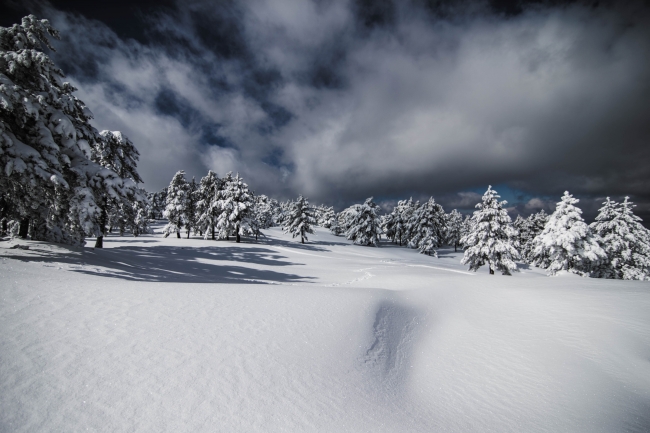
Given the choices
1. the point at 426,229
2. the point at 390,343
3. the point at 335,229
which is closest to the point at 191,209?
the point at 390,343

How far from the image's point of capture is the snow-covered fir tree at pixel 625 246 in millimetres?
25641

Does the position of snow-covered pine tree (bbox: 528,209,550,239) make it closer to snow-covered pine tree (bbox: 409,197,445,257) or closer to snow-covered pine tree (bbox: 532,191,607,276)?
A: snow-covered pine tree (bbox: 409,197,445,257)

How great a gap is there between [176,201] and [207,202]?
4.37 metres

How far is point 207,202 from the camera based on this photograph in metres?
41.3

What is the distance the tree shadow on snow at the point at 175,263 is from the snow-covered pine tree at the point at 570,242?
23.9 m

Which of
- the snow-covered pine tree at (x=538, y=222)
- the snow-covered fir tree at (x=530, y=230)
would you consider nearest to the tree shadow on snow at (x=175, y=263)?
the snow-covered fir tree at (x=530, y=230)

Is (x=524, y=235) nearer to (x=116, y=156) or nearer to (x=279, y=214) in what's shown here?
(x=116, y=156)

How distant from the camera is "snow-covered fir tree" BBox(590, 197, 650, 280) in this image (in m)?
25.6

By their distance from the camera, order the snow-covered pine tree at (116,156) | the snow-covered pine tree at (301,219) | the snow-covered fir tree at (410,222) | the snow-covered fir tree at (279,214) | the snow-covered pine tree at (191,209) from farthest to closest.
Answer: the snow-covered fir tree at (279,214) → the snow-covered fir tree at (410,222) → the snow-covered pine tree at (301,219) → the snow-covered pine tree at (191,209) → the snow-covered pine tree at (116,156)

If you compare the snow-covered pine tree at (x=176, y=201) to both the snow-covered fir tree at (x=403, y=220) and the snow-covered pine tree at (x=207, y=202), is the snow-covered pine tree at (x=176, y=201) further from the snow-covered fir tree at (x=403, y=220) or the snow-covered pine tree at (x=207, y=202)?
the snow-covered fir tree at (x=403, y=220)

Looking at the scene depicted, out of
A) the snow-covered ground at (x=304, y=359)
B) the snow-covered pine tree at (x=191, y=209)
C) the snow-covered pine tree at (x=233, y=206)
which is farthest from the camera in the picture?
the snow-covered pine tree at (x=191, y=209)

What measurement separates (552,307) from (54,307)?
46.8ft

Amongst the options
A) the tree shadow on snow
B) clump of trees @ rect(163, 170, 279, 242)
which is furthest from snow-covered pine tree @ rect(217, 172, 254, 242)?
the tree shadow on snow

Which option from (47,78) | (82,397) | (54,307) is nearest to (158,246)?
(47,78)
